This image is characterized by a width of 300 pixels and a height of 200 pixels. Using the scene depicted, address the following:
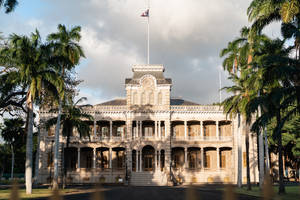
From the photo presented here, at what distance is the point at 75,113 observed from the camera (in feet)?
127

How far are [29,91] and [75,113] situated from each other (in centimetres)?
949

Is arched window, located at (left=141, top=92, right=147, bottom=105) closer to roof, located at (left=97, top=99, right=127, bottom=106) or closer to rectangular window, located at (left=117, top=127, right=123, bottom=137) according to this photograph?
rectangular window, located at (left=117, top=127, right=123, bottom=137)

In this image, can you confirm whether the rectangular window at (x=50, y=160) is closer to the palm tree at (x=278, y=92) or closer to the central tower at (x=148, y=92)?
the central tower at (x=148, y=92)

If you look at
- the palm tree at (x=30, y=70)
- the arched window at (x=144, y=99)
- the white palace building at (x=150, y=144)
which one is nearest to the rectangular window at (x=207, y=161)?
the white palace building at (x=150, y=144)

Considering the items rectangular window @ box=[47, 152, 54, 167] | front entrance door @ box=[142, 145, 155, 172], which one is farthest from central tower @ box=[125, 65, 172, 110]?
rectangular window @ box=[47, 152, 54, 167]

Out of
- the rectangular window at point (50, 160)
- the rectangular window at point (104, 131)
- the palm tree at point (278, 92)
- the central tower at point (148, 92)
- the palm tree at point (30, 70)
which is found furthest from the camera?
the rectangular window at point (104, 131)

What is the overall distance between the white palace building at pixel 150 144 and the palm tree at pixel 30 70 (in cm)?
2275

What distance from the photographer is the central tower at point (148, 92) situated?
172ft

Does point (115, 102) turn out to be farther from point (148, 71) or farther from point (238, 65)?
point (238, 65)

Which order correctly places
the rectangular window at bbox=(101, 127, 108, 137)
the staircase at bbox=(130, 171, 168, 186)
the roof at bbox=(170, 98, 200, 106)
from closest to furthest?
the staircase at bbox=(130, 171, 168, 186), the rectangular window at bbox=(101, 127, 108, 137), the roof at bbox=(170, 98, 200, 106)

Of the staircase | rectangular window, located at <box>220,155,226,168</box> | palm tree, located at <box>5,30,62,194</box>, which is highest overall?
palm tree, located at <box>5,30,62,194</box>

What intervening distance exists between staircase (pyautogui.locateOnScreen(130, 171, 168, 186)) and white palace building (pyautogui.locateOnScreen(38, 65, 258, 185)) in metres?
0.55

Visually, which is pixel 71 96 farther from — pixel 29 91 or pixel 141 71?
pixel 141 71

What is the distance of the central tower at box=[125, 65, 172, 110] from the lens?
172 feet
